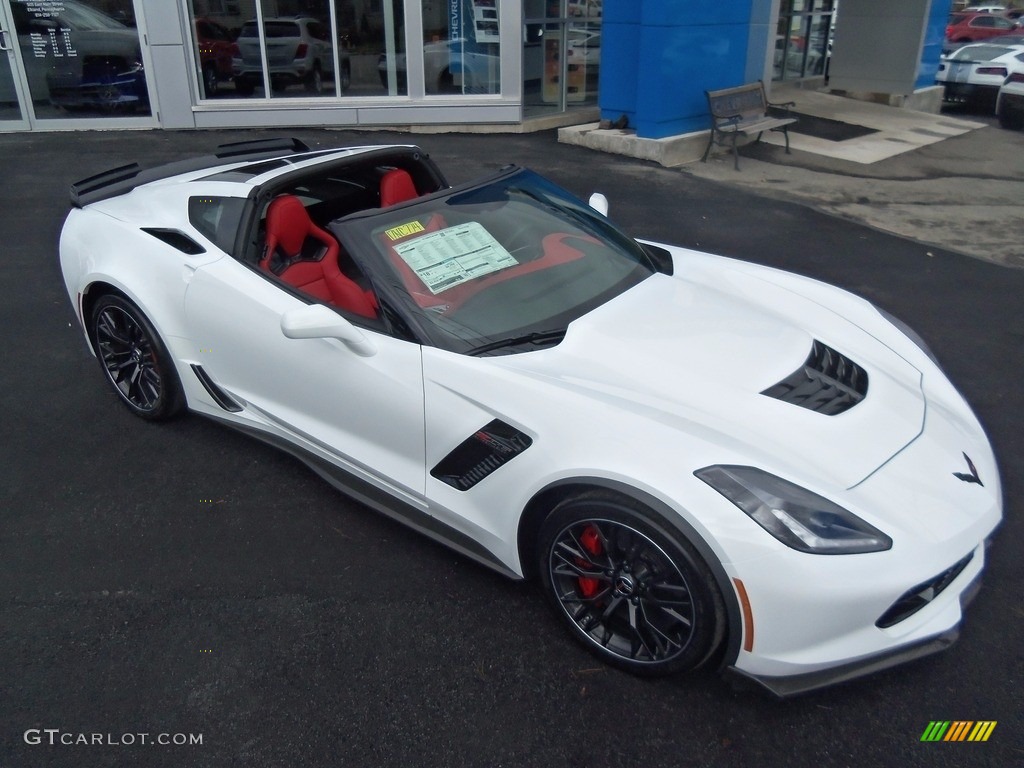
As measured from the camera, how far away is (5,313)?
5688 mm

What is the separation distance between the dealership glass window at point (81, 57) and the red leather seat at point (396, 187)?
8.98 metres

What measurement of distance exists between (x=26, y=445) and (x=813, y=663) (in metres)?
3.72

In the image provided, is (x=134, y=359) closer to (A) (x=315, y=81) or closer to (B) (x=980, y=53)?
(A) (x=315, y=81)

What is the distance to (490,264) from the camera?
329 cm

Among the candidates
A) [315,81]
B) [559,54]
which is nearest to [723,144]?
[559,54]

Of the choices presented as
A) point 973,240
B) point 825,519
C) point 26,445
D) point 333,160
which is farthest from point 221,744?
point 973,240

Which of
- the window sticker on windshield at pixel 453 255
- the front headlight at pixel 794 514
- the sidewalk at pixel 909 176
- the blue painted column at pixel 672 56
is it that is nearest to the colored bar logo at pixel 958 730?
the front headlight at pixel 794 514

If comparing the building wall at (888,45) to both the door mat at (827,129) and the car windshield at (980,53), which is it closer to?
the car windshield at (980,53)

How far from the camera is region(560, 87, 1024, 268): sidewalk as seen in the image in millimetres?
7949

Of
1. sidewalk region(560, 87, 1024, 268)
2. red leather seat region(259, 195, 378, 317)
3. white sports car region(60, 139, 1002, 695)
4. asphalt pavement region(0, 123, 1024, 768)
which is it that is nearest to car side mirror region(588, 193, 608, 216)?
white sports car region(60, 139, 1002, 695)

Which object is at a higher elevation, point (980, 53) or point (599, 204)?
point (980, 53)

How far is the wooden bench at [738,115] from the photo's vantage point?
408 inches

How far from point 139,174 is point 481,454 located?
9.79 ft

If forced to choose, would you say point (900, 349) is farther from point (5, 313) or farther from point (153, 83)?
point (153, 83)
